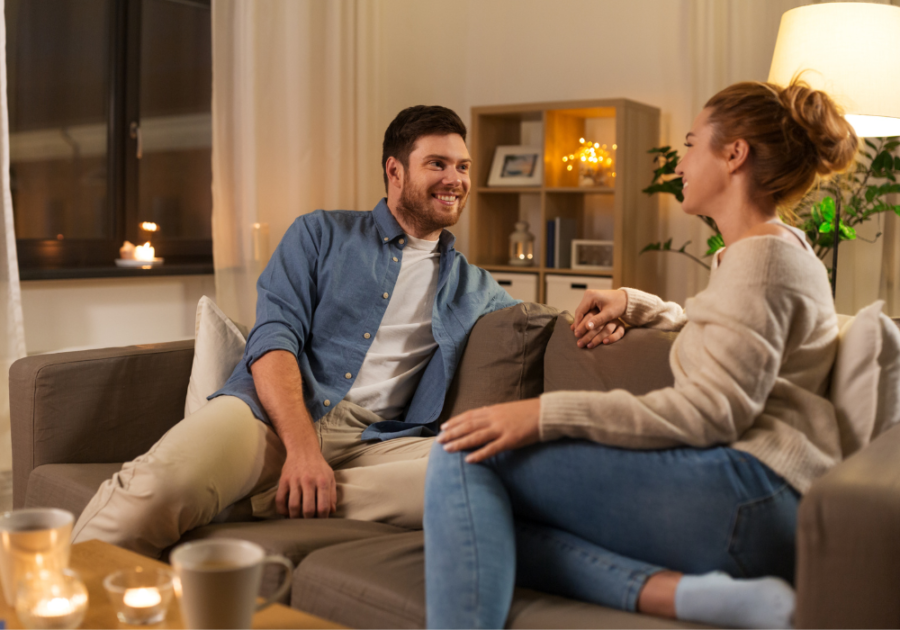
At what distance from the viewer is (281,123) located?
3.49 meters

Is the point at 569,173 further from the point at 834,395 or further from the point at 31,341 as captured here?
the point at 834,395

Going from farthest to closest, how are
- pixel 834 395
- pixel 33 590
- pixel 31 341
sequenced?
pixel 31 341
pixel 834 395
pixel 33 590

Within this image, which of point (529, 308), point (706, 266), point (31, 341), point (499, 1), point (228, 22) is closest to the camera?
point (529, 308)

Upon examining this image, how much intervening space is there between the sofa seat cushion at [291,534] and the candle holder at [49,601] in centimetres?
38

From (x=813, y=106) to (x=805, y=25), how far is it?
43.2 inches

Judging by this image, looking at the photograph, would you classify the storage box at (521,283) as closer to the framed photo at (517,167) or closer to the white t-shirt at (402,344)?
the framed photo at (517,167)

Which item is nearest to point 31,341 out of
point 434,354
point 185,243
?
point 185,243

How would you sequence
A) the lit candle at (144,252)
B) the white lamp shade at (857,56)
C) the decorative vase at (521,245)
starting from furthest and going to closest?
the decorative vase at (521,245)
the lit candle at (144,252)
the white lamp shade at (857,56)

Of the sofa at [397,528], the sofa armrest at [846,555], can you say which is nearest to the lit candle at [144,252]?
the sofa at [397,528]

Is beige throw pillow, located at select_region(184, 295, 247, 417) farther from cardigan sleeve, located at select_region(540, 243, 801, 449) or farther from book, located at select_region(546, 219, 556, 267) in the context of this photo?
book, located at select_region(546, 219, 556, 267)

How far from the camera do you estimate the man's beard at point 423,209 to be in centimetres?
198

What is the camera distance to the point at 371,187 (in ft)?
12.9

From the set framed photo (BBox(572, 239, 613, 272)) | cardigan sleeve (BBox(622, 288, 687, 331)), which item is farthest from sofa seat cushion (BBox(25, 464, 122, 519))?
framed photo (BBox(572, 239, 613, 272))

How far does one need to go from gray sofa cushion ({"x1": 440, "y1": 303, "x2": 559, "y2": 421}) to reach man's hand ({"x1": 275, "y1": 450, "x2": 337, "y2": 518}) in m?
0.36
